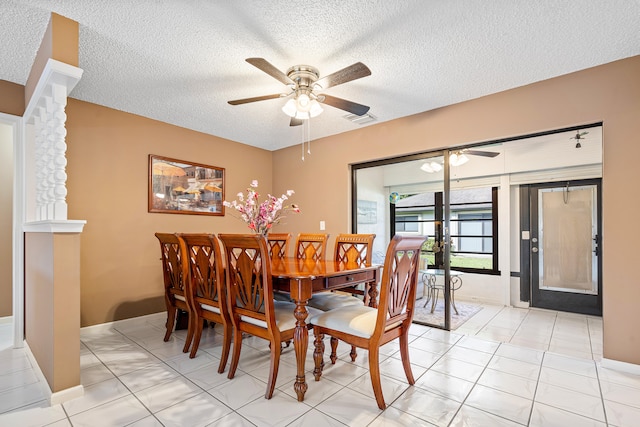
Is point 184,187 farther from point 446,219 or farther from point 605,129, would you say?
point 605,129

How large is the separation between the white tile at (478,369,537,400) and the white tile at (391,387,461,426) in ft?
1.44

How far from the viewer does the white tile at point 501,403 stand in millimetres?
1794

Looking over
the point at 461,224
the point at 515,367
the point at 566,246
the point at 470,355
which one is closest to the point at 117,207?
the point at 470,355

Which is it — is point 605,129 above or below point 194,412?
above

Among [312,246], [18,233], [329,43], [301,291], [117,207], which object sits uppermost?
[329,43]

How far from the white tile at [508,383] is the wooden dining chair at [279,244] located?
7.20ft

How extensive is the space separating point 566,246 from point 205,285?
180 inches

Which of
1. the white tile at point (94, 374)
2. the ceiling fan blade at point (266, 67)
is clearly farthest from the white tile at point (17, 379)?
the ceiling fan blade at point (266, 67)

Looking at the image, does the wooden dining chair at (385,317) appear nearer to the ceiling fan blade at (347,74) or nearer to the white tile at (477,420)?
the white tile at (477,420)

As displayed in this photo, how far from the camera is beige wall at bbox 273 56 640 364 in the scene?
234 centimetres

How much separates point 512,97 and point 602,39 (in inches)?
31.1

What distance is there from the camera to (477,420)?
1.74 m

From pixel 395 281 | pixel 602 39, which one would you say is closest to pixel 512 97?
pixel 602 39

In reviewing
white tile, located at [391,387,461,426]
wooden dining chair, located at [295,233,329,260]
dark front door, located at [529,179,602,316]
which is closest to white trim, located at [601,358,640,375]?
white tile, located at [391,387,461,426]
